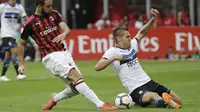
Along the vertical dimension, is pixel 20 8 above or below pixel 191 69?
above

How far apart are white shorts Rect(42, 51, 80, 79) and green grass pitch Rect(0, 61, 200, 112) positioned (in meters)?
0.70

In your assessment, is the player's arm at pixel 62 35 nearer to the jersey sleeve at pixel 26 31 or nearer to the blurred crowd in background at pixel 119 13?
the jersey sleeve at pixel 26 31

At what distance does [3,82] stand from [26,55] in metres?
12.6

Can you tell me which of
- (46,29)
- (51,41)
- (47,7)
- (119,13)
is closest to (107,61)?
(51,41)

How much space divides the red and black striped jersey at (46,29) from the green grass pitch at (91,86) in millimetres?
1150

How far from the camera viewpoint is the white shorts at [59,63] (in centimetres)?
1271

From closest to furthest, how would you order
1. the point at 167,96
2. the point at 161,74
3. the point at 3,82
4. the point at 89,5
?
1. the point at 167,96
2. the point at 3,82
3. the point at 161,74
4. the point at 89,5

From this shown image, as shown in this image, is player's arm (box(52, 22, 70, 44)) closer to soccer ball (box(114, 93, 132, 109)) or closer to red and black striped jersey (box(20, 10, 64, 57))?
red and black striped jersey (box(20, 10, 64, 57))

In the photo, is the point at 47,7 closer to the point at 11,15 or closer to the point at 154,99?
the point at 154,99

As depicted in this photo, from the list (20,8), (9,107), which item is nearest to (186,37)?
(20,8)

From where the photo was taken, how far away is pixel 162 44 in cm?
3120

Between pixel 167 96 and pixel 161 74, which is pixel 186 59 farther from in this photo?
pixel 167 96

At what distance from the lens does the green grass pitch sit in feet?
44.2

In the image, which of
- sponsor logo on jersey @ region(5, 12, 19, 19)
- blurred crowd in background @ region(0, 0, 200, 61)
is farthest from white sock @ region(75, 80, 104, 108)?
blurred crowd in background @ region(0, 0, 200, 61)
